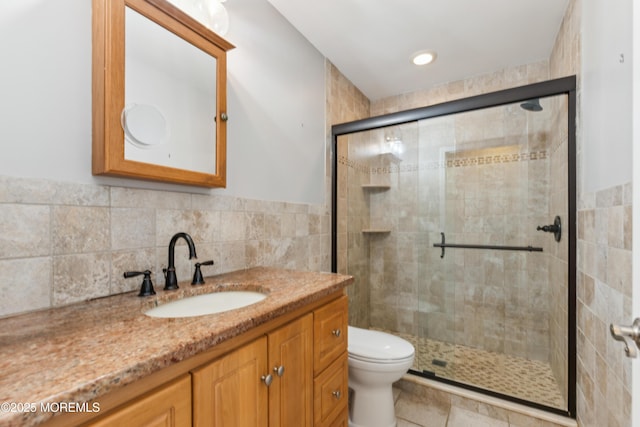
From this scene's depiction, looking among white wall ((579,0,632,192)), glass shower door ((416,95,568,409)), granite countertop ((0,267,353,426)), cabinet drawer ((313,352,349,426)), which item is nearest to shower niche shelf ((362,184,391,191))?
glass shower door ((416,95,568,409))

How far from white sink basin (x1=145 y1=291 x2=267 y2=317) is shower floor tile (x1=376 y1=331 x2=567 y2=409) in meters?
1.53

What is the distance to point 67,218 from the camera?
0.88 meters

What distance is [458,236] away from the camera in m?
2.45

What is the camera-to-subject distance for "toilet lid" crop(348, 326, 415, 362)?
4.99ft

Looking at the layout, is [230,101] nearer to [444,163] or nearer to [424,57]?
[424,57]

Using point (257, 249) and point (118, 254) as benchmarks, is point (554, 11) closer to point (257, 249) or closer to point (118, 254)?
point (257, 249)

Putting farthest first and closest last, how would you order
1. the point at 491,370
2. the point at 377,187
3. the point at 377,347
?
Result: 1. the point at 377,187
2. the point at 491,370
3. the point at 377,347

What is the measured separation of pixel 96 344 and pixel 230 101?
1.19 meters

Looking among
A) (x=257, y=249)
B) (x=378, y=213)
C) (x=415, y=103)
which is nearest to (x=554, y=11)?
(x=415, y=103)

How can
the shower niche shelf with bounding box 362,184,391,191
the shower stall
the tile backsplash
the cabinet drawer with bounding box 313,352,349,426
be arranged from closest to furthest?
1. the tile backsplash
2. the cabinet drawer with bounding box 313,352,349,426
3. the shower stall
4. the shower niche shelf with bounding box 362,184,391,191

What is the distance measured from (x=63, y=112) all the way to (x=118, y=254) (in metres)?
0.48

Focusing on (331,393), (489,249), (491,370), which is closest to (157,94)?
(331,393)

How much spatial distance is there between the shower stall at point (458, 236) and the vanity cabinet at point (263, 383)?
1338mm

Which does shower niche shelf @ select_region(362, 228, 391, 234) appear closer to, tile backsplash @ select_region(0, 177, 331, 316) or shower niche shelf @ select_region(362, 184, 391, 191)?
shower niche shelf @ select_region(362, 184, 391, 191)
